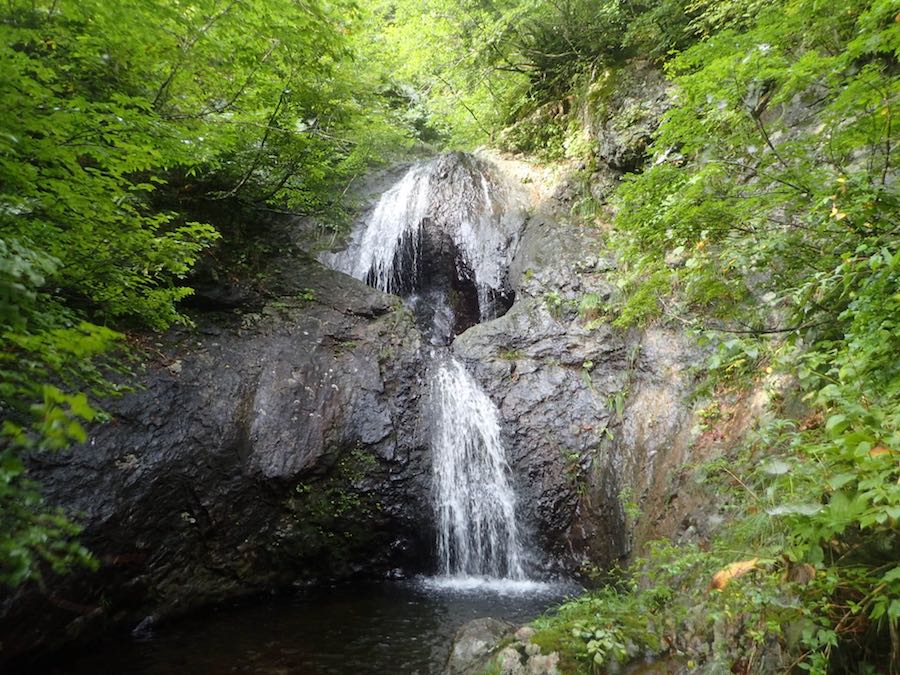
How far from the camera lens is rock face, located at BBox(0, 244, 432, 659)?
4824 millimetres

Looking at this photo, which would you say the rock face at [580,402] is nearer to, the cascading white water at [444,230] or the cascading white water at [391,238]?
the cascading white water at [444,230]

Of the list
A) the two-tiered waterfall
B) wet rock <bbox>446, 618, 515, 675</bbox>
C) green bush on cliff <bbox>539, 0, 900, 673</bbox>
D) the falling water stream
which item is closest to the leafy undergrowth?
green bush on cliff <bbox>539, 0, 900, 673</bbox>

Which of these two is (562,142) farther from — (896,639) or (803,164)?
(896,639)

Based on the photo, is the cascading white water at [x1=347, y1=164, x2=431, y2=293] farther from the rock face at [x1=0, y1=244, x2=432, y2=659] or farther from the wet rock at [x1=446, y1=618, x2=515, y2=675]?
the wet rock at [x1=446, y1=618, x2=515, y2=675]

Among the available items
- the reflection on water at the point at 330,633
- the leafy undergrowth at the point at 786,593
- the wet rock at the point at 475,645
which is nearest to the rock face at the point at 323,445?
the reflection on water at the point at 330,633

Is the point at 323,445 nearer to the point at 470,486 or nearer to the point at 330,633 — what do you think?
the point at 470,486

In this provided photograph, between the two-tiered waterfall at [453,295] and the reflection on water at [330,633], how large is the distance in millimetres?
842

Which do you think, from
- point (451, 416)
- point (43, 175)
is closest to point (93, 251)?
point (43, 175)

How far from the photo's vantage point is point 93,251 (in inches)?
154

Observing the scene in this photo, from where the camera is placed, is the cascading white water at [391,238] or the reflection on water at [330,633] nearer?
the reflection on water at [330,633]

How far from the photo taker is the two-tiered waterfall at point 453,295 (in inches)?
261

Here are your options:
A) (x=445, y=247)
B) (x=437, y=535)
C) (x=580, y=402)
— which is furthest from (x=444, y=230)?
(x=437, y=535)

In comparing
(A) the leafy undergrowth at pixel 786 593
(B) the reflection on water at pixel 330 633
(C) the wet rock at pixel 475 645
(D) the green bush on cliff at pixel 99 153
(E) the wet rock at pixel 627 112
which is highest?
(E) the wet rock at pixel 627 112

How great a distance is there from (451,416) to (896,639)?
5.52 metres
